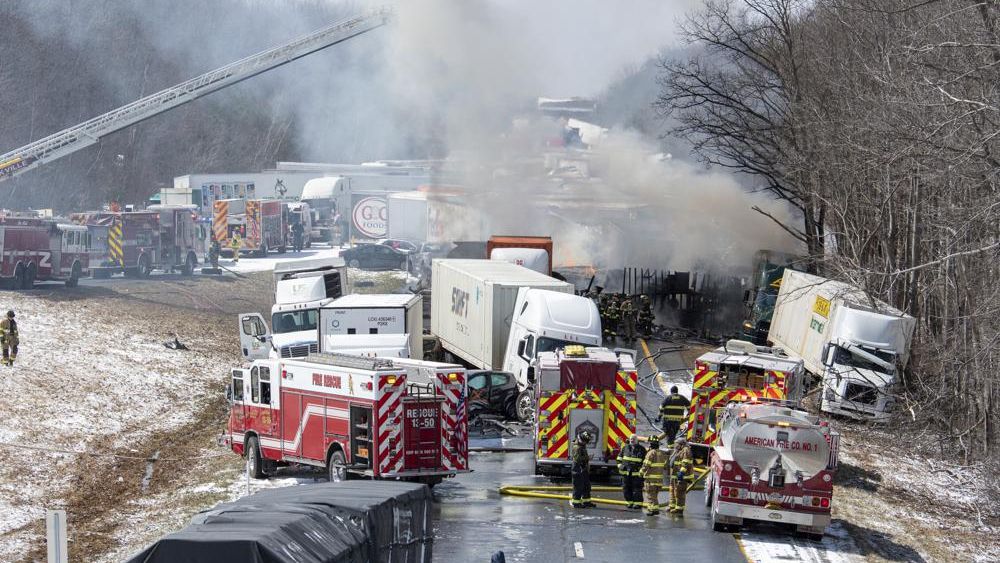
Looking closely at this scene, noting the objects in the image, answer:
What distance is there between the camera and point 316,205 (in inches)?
3354

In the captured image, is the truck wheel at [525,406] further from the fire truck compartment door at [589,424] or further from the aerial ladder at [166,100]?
the aerial ladder at [166,100]

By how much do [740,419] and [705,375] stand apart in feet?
16.7

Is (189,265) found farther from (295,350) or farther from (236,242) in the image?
(295,350)

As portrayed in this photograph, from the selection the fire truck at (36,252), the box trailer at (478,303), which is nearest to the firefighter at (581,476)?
the box trailer at (478,303)

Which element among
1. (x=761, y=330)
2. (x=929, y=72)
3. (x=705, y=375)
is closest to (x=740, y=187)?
(x=761, y=330)

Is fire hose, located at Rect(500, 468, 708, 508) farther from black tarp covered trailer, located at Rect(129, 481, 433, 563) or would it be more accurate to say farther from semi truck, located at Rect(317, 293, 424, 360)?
semi truck, located at Rect(317, 293, 424, 360)

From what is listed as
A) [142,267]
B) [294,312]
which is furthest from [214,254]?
[294,312]

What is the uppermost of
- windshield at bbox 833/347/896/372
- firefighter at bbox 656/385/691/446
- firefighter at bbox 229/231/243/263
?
firefighter at bbox 229/231/243/263

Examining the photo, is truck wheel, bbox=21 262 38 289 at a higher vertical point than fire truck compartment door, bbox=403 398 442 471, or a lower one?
higher

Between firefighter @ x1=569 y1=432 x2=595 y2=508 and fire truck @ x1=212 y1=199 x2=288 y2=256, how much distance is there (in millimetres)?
49497

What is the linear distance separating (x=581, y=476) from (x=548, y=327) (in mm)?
8501

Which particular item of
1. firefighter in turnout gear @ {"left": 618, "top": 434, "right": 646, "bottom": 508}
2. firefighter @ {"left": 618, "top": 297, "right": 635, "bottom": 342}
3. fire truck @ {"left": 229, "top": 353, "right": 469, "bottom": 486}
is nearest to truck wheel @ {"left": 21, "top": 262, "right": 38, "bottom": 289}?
firefighter @ {"left": 618, "top": 297, "right": 635, "bottom": 342}

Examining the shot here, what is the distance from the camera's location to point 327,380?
2238 cm

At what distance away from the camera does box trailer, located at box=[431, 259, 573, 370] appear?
32656 millimetres
